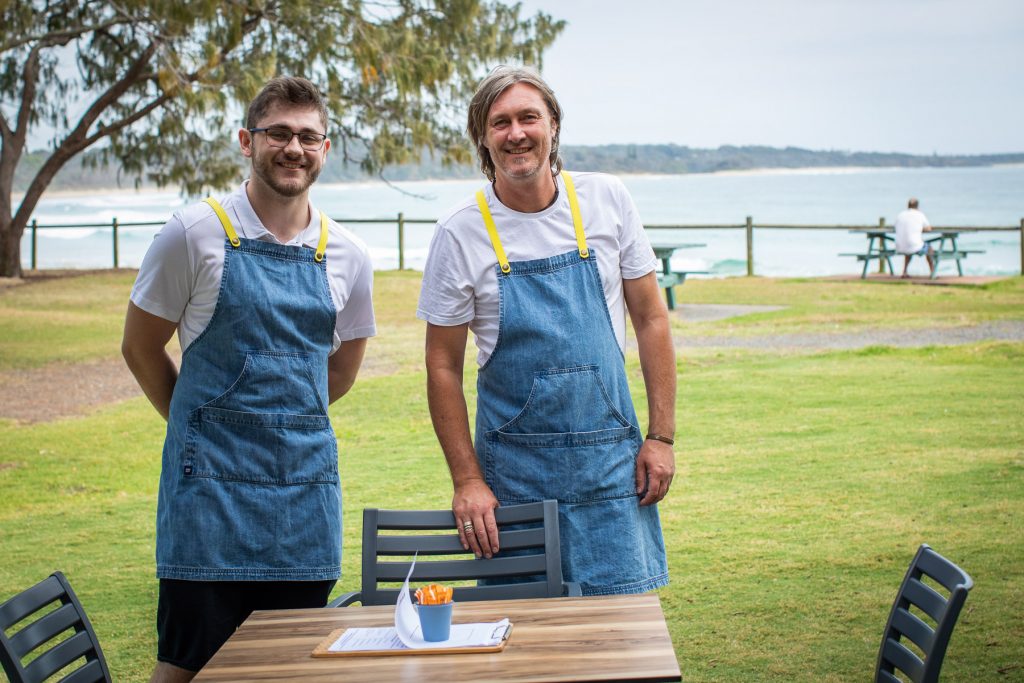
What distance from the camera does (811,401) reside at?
30.3 feet

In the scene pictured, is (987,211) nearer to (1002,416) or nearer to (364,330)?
(1002,416)

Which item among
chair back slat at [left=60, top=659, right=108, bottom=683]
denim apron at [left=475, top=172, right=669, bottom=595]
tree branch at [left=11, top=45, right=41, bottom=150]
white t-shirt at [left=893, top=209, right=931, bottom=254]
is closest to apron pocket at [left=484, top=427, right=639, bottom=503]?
denim apron at [left=475, top=172, right=669, bottom=595]

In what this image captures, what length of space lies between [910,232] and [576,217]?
1741 centimetres

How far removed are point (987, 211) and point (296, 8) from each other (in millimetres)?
61244

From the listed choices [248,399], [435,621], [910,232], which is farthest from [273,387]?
[910,232]

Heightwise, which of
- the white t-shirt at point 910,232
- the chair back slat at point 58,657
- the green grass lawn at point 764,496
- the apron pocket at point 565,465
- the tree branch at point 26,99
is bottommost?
the green grass lawn at point 764,496

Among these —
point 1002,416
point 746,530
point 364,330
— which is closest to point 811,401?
point 1002,416

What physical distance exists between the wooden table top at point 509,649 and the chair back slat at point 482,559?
0.29 meters

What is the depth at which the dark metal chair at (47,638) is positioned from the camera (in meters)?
2.46

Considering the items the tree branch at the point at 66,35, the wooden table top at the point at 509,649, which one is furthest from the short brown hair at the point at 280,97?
the tree branch at the point at 66,35

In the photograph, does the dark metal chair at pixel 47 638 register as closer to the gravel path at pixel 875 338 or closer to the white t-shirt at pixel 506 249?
the white t-shirt at pixel 506 249

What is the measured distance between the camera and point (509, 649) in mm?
2387

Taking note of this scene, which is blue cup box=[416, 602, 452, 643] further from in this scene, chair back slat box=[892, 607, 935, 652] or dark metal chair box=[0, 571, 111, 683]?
chair back slat box=[892, 607, 935, 652]

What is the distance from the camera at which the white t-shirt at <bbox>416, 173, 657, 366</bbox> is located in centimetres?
304
